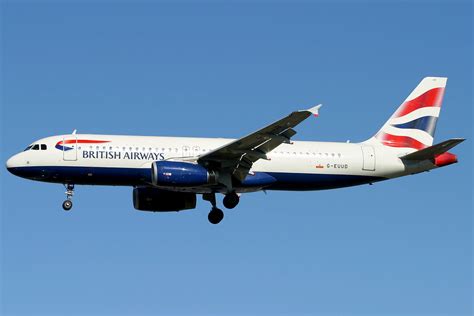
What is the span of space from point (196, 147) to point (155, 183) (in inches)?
137

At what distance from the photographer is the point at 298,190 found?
163ft

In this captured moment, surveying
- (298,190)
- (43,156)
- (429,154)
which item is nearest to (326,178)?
(298,190)

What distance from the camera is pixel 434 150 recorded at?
48375mm

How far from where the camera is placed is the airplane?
46.1 metres

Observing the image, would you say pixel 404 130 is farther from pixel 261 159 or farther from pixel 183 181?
pixel 183 181

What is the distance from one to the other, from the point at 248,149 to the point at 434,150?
8.89 meters

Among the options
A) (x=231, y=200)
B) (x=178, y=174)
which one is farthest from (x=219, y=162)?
(x=231, y=200)

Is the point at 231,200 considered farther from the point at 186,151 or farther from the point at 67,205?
the point at 67,205

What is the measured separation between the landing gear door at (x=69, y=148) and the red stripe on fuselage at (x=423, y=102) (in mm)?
16490

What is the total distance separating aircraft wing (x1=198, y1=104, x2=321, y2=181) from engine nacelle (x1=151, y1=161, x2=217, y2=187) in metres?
0.65

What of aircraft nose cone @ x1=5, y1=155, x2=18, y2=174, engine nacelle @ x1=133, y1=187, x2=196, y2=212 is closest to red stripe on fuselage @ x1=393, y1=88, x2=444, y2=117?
engine nacelle @ x1=133, y1=187, x2=196, y2=212

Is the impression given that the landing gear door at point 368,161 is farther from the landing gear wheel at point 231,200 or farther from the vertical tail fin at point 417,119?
the landing gear wheel at point 231,200

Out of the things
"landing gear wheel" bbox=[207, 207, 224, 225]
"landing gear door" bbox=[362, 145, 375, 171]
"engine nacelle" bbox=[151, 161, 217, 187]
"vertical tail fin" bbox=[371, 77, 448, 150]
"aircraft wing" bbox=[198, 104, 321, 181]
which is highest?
"vertical tail fin" bbox=[371, 77, 448, 150]

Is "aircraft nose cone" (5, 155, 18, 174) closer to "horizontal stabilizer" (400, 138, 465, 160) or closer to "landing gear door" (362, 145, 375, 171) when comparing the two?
"landing gear door" (362, 145, 375, 171)
